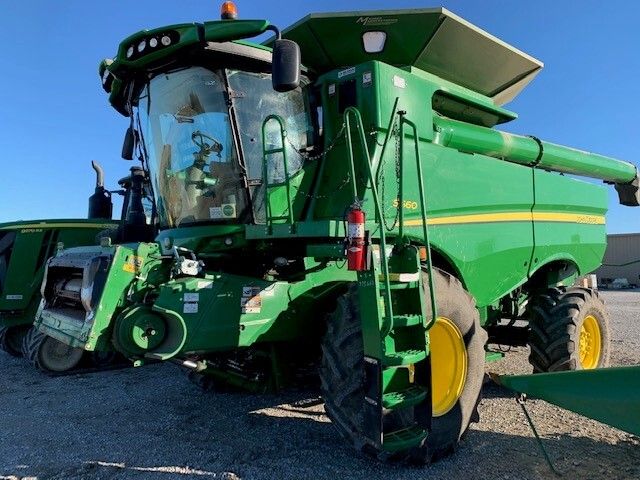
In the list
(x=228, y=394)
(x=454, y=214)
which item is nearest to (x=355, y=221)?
(x=454, y=214)

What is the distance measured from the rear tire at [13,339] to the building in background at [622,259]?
94.6 feet

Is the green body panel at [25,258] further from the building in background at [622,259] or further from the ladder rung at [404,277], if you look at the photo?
the building in background at [622,259]

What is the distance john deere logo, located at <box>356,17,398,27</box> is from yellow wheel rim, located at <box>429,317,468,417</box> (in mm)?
2264

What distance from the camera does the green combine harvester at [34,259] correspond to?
6.38 meters

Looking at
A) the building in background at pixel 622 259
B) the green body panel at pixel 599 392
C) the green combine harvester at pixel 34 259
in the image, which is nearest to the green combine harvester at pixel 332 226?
the green body panel at pixel 599 392

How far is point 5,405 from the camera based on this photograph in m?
4.64

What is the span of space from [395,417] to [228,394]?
223 centimetres

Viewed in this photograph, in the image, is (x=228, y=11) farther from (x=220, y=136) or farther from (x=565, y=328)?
(x=565, y=328)

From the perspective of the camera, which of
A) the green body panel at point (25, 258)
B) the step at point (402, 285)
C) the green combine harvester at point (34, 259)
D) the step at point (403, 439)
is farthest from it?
the green body panel at point (25, 258)

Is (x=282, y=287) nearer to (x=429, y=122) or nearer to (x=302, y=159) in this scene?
(x=302, y=159)

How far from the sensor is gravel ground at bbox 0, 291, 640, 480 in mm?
3029

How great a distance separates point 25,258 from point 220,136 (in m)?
4.76

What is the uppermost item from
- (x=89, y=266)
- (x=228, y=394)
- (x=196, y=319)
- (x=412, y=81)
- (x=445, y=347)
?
(x=412, y=81)

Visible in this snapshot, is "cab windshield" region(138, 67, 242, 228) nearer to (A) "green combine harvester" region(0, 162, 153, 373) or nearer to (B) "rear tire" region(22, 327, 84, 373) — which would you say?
(A) "green combine harvester" region(0, 162, 153, 373)
